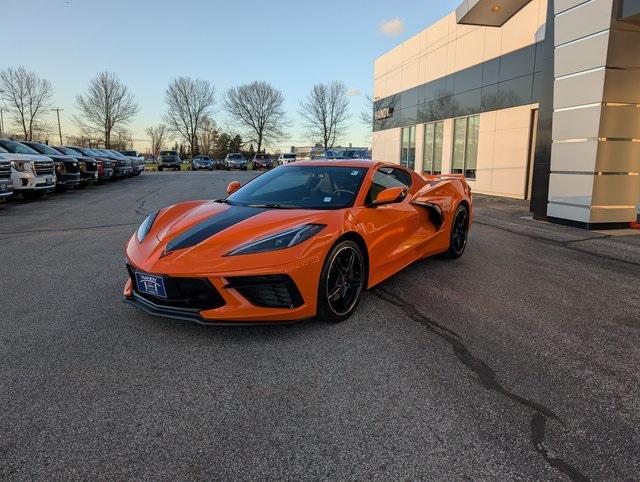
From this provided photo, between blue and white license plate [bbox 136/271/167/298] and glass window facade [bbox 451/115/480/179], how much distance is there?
55.1 feet

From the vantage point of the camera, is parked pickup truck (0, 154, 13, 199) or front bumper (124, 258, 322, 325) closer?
front bumper (124, 258, 322, 325)

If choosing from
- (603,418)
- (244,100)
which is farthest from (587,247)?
(244,100)

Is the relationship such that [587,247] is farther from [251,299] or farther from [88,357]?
[88,357]

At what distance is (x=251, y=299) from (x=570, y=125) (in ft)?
27.9

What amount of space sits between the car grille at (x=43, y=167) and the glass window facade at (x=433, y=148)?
51.7 feet

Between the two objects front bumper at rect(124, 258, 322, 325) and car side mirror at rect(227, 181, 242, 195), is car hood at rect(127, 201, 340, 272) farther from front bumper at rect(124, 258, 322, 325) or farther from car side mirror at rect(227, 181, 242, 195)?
car side mirror at rect(227, 181, 242, 195)

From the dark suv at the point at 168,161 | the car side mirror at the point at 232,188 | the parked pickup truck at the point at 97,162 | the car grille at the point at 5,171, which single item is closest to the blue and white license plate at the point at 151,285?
the car side mirror at the point at 232,188

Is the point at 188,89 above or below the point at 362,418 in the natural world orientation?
above

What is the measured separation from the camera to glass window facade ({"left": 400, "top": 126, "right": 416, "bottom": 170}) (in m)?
24.1

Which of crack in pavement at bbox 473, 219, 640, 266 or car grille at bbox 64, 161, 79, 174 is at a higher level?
car grille at bbox 64, 161, 79, 174

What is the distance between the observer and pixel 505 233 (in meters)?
8.23

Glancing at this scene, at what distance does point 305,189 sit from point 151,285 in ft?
5.81

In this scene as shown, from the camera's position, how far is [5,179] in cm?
1112

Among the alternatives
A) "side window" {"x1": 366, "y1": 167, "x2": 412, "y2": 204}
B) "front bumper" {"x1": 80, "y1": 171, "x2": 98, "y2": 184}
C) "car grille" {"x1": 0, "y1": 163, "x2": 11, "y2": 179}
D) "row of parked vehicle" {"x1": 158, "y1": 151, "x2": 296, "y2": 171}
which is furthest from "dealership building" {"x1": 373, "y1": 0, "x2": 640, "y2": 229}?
"row of parked vehicle" {"x1": 158, "y1": 151, "x2": 296, "y2": 171}
